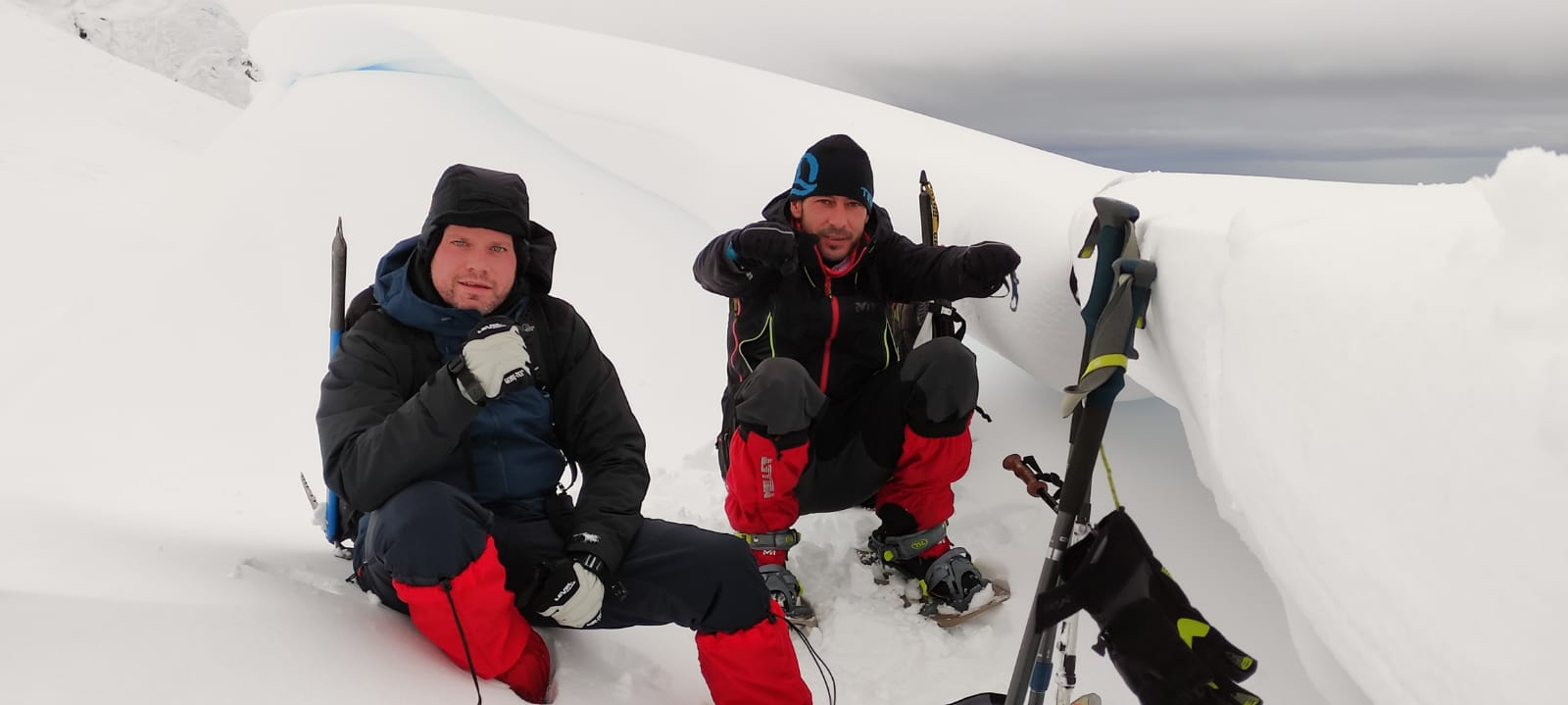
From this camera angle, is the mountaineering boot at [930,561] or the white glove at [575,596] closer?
the white glove at [575,596]

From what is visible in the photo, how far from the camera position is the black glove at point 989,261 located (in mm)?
2588

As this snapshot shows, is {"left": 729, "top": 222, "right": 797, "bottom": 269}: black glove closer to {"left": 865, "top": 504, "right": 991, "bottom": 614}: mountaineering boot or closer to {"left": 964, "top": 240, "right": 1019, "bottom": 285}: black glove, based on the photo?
{"left": 964, "top": 240, "right": 1019, "bottom": 285}: black glove

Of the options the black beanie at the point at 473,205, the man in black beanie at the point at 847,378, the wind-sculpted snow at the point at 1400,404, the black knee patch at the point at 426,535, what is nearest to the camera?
the wind-sculpted snow at the point at 1400,404

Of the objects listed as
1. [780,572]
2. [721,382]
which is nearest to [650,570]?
[780,572]

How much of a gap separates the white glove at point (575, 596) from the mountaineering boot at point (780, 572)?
2.17 feet

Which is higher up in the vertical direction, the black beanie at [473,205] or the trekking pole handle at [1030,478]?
the black beanie at [473,205]

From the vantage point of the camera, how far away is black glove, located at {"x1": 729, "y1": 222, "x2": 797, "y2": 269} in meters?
2.39

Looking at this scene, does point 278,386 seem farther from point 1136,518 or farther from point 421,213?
point 1136,518

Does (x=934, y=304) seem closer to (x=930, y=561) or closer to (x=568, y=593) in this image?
(x=930, y=561)

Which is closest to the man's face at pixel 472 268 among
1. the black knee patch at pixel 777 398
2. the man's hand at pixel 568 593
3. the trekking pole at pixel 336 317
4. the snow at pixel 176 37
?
the trekking pole at pixel 336 317

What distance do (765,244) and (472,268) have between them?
69cm

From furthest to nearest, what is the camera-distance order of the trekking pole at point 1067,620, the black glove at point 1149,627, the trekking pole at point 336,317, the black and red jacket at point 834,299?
1. the black and red jacket at point 834,299
2. the trekking pole at point 336,317
3. the trekking pole at point 1067,620
4. the black glove at point 1149,627

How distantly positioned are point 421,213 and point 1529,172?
4.81 m

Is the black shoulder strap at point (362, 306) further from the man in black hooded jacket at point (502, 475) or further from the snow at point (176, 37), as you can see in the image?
the snow at point (176, 37)
